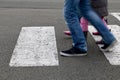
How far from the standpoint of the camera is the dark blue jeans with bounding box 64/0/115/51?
6.05 meters

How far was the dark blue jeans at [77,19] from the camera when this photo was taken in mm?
6047

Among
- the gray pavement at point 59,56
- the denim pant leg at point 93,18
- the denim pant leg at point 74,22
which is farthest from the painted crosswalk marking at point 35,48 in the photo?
the denim pant leg at point 93,18

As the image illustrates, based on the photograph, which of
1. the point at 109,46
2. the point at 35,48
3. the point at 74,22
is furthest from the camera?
the point at 35,48

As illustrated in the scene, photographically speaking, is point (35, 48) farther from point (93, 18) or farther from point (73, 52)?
point (93, 18)

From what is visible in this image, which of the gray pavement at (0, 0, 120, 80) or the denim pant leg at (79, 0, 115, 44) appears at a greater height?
the denim pant leg at (79, 0, 115, 44)

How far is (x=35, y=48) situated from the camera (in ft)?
21.8

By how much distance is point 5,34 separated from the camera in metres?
7.76

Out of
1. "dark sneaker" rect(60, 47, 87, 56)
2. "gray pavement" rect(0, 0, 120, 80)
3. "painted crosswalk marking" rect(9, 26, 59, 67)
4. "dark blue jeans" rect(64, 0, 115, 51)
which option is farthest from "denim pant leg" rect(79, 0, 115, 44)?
"painted crosswalk marking" rect(9, 26, 59, 67)

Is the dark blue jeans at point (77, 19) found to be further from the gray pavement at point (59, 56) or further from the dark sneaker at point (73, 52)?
the gray pavement at point (59, 56)

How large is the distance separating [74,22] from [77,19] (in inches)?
2.8

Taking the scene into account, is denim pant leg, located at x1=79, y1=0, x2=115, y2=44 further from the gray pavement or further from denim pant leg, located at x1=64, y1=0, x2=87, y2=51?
the gray pavement

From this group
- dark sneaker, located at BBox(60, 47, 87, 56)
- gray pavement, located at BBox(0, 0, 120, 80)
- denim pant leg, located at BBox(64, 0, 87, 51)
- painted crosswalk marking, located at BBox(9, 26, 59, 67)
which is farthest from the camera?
dark sneaker, located at BBox(60, 47, 87, 56)

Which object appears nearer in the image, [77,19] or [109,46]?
[77,19]

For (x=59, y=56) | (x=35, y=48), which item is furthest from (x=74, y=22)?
(x=35, y=48)
